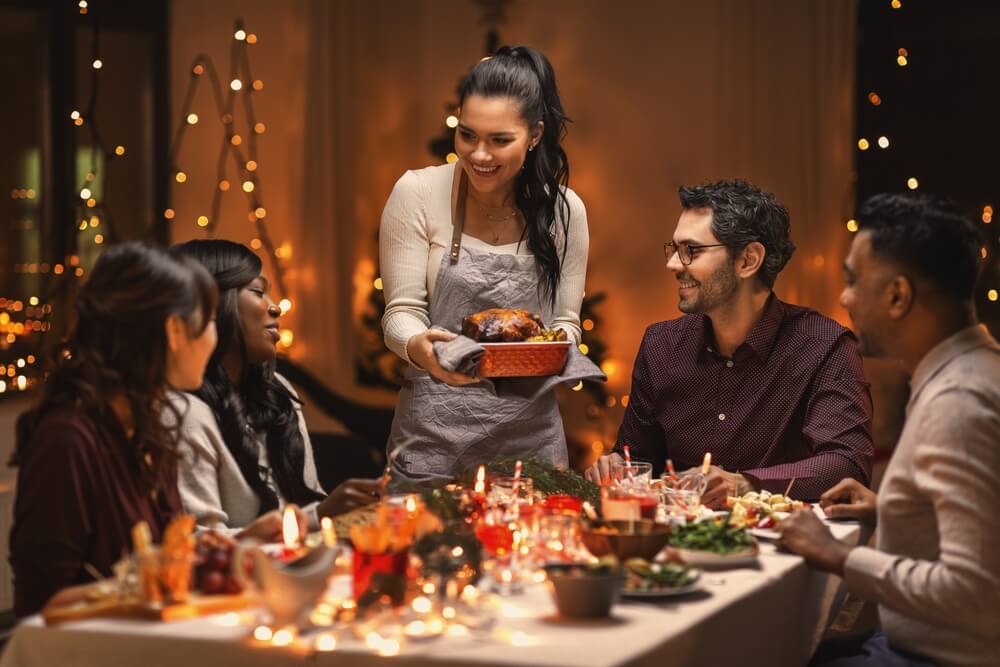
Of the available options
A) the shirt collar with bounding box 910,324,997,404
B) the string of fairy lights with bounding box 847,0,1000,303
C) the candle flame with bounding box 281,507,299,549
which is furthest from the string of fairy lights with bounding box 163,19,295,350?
the shirt collar with bounding box 910,324,997,404

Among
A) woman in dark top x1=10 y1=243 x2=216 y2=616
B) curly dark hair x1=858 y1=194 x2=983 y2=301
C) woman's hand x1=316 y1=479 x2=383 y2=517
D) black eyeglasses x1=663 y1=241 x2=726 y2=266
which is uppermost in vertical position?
curly dark hair x1=858 y1=194 x2=983 y2=301

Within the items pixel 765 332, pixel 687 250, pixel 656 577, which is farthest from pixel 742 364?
pixel 656 577

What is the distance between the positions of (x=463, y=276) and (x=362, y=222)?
14.5 ft

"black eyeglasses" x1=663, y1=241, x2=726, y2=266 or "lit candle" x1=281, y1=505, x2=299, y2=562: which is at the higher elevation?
"black eyeglasses" x1=663, y1=241, x2=726, y2=266

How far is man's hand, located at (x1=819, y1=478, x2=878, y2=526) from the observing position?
2875 mm

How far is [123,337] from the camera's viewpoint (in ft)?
7.59

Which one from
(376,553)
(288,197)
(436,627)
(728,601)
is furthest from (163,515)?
(288,197)

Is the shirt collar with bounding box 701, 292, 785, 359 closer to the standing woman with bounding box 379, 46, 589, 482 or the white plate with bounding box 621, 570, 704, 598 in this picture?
the standing woman with bounding box 379, 46, 589, 482

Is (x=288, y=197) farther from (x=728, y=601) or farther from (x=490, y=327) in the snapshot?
(x=728, y=601)

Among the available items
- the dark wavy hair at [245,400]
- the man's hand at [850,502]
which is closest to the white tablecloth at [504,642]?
the man's hand at [850,502]

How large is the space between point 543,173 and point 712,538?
1289 mm

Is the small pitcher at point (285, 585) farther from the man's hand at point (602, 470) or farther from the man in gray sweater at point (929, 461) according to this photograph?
the man's hand at point (602, 470)

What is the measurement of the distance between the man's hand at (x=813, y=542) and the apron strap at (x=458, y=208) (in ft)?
4.01

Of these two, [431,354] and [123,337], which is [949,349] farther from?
[123,337]
